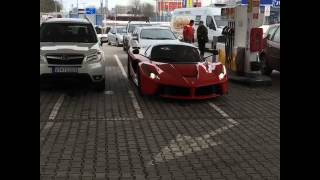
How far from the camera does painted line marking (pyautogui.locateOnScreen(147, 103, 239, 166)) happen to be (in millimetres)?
5574

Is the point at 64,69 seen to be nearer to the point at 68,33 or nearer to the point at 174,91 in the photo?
the point at 68,33

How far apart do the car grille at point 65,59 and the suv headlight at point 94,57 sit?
0.17 m

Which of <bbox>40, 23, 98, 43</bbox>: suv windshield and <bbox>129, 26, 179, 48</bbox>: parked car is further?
<bbox>129, 26, 179, 48</bbox>: parked car

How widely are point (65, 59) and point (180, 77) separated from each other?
108 inches

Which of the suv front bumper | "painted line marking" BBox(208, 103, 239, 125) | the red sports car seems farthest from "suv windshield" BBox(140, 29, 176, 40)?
"painted line marking" BBox(208, 103, 239, 125)

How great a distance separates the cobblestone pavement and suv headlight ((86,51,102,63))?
0.79 m

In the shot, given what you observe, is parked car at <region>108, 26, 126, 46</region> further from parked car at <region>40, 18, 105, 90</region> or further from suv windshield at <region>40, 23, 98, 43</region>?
parked car at <region>40, 18, 105, 90</region>

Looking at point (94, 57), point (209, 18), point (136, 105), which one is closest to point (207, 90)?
point (136, 105)

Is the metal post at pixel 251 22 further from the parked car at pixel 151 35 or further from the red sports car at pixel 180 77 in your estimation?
the parked car at pixel 151 35

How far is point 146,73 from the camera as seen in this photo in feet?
31.7

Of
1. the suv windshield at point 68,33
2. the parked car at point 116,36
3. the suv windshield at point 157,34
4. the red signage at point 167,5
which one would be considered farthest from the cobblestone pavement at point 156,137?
the red signage at point 167,5
